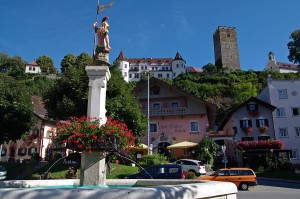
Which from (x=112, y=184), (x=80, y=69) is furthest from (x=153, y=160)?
(x=112, y=184)

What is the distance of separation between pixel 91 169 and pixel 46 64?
105 meters

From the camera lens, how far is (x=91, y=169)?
9023 mm

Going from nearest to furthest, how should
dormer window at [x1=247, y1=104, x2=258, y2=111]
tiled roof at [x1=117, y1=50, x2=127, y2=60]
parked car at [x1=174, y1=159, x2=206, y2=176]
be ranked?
parked car at [x1=174, y1=159, x2=206, y2=176] < dormer window at [x1=247, y1=104, x2=258, y2=111] < tiled roof at [x1=117, y1=50, x2=127, y2=60]

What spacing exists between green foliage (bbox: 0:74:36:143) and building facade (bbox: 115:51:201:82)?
296 feet

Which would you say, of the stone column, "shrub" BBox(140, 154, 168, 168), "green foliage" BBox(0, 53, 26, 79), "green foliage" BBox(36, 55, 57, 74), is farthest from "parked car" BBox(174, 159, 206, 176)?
"green foliage" BBox(36, 55, 57, 74)

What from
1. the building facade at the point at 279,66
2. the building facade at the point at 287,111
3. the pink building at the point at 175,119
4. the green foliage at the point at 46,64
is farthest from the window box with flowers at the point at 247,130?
the building facade at the point at 279,66

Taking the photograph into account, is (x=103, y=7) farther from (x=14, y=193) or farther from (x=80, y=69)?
(x=80, y=69)

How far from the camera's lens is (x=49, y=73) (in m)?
102

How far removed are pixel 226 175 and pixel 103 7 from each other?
13.6 metres

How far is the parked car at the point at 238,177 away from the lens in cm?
1897

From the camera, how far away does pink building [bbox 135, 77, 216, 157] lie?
37.9 m

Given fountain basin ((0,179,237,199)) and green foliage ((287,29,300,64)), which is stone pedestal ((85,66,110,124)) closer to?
fountain basin ((0,179,237,199))

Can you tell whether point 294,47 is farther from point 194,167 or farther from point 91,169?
point 91,169

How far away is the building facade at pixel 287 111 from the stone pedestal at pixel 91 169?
121 feet
